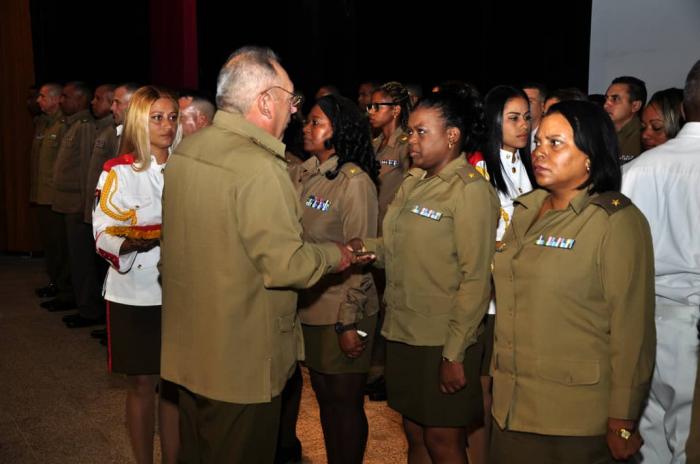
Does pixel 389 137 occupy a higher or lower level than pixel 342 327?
higher

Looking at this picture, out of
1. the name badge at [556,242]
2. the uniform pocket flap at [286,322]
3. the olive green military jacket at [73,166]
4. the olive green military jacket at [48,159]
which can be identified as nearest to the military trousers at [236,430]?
the uniform pocket flap at [286,322]

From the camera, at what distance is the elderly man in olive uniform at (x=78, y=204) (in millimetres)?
5832

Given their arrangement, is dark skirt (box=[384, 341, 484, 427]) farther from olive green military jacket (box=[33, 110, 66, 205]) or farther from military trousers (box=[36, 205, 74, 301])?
olive green military jacket (box=[33, 110, 66, 205])

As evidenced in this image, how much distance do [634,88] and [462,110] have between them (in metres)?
2.57

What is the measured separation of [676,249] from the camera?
2584mm

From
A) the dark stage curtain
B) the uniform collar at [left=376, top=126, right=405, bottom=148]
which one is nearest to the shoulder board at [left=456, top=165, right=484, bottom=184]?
the uniform collar at [left=376, top=126, right=405, bottom=148]

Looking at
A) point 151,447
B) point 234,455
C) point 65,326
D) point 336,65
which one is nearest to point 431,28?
point 336,65

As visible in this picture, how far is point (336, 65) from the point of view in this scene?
7648 mm

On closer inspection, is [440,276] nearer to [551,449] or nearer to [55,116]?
[551,449]

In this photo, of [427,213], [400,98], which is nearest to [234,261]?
[427,213]

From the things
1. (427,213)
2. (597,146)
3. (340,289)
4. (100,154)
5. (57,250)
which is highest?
(597,146)

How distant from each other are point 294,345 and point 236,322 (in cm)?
26

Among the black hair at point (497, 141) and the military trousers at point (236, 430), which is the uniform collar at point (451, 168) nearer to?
the black hair at point (497, 141)

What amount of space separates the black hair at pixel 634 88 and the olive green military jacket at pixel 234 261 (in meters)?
3.23
